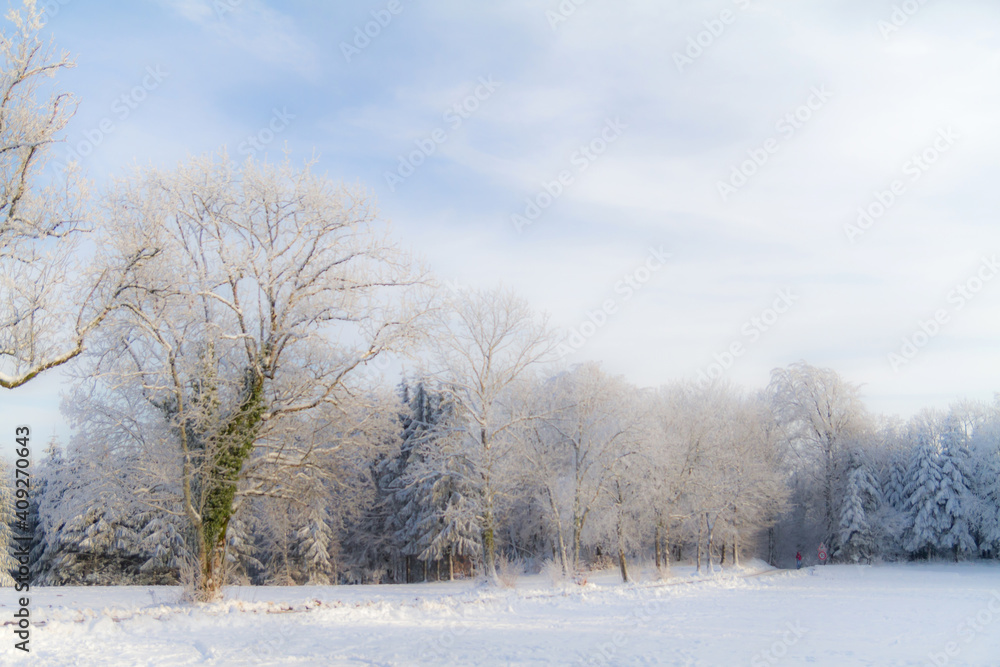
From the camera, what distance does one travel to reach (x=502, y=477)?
86.1 feet

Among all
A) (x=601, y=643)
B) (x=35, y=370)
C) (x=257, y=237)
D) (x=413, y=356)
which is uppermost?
(x=257, y=237)

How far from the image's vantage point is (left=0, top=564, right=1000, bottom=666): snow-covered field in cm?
991

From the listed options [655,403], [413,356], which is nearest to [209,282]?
[413,356]

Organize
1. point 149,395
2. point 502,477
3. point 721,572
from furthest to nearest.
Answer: point 721,572 → point 502,477 → point 149,395

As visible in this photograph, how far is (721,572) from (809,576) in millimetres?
5476

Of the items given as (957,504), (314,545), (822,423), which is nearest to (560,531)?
(314,545)

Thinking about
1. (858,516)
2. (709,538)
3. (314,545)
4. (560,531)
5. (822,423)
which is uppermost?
(822,423)

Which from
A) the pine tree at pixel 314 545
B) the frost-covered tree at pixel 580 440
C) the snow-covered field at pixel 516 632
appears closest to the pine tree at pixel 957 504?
the snow-covered field at pixel 516 632

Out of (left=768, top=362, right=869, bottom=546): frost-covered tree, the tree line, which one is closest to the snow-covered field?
the tree line

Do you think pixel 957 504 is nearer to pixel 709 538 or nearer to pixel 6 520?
pixel 709 538

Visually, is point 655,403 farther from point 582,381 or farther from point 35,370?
point 35,370

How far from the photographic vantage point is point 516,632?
12.6m

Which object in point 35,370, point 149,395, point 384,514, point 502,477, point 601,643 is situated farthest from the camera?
point 384,514

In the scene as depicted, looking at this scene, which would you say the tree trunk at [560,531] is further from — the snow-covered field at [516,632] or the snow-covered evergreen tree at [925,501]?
the snow-covered evergreen tree at [925,501]
